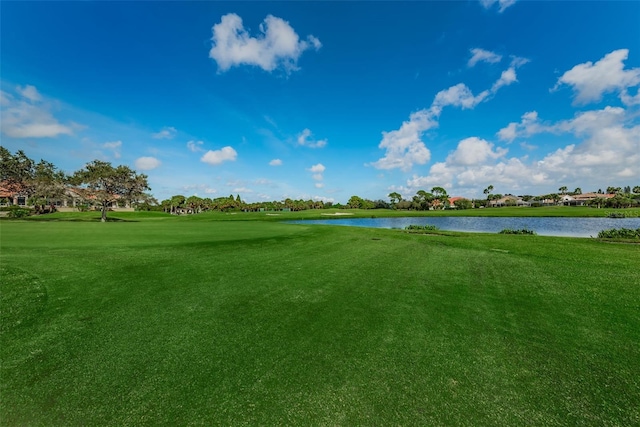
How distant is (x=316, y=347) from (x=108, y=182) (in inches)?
1860

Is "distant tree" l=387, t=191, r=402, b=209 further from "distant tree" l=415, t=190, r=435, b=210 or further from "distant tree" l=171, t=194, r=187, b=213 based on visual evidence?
"distant tree" l=171, t=194, r=187, b=213

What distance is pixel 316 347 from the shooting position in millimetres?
4074

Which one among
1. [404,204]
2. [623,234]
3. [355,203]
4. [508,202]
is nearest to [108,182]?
[623,234]

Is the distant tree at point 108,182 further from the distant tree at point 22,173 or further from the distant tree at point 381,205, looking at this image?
the distant tree at point 381,205

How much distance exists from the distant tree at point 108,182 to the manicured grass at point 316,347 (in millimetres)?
36777

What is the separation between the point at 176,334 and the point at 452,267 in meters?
8.57

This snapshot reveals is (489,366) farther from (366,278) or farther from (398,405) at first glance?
(366,278)

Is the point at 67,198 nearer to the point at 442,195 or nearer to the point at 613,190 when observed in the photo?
the point at 442,195

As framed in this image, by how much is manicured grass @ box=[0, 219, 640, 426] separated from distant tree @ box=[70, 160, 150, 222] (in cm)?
3678

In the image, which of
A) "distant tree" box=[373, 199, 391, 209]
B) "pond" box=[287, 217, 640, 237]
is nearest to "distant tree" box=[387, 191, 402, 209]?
"distant tree" box=[373, 199, 391, 209]

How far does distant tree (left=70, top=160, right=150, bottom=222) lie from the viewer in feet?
125

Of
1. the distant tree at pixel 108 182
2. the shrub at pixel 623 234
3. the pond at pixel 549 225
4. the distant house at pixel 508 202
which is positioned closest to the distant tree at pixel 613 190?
the distant house at pixel 508 202

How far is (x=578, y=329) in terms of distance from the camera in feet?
15.4

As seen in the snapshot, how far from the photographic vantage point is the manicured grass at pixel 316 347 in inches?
112
